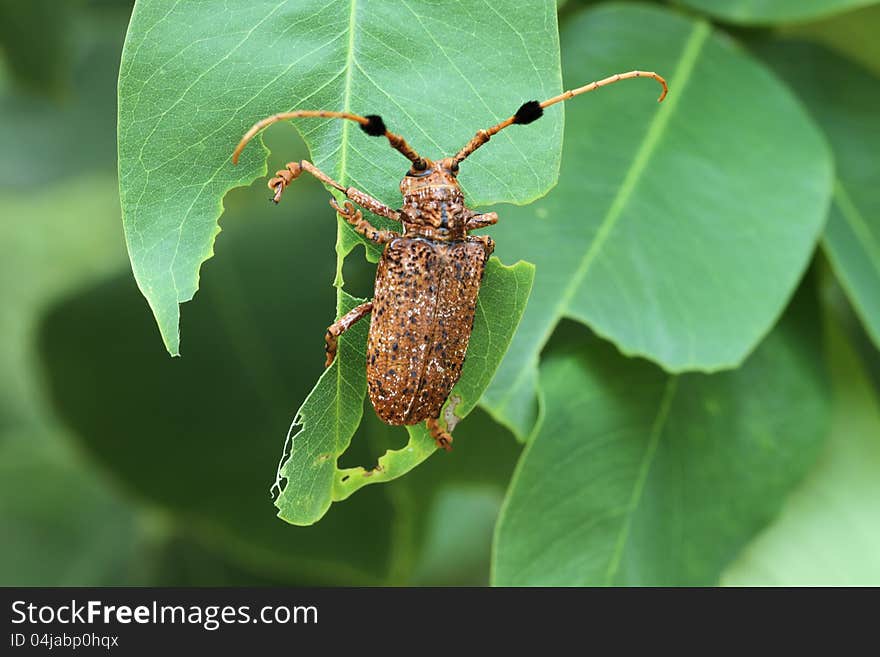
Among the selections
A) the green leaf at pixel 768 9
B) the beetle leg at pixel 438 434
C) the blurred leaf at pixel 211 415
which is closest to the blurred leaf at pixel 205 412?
the blurred leaf at pixel 211 415

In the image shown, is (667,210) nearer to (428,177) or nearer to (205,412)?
(428,177)

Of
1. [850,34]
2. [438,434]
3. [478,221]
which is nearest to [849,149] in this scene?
[850,34]

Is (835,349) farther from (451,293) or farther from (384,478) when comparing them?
(384,478)

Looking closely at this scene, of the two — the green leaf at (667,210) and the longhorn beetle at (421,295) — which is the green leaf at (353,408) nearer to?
the longhorn beetle at (421,295)

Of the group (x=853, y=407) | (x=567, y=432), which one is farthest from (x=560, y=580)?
(x=853, y=407)

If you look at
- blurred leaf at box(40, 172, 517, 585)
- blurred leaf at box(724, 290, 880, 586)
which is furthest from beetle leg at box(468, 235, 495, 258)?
blurred leaf at box(40, 172, 517, 585)

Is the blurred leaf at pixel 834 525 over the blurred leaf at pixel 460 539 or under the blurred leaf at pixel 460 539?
over
